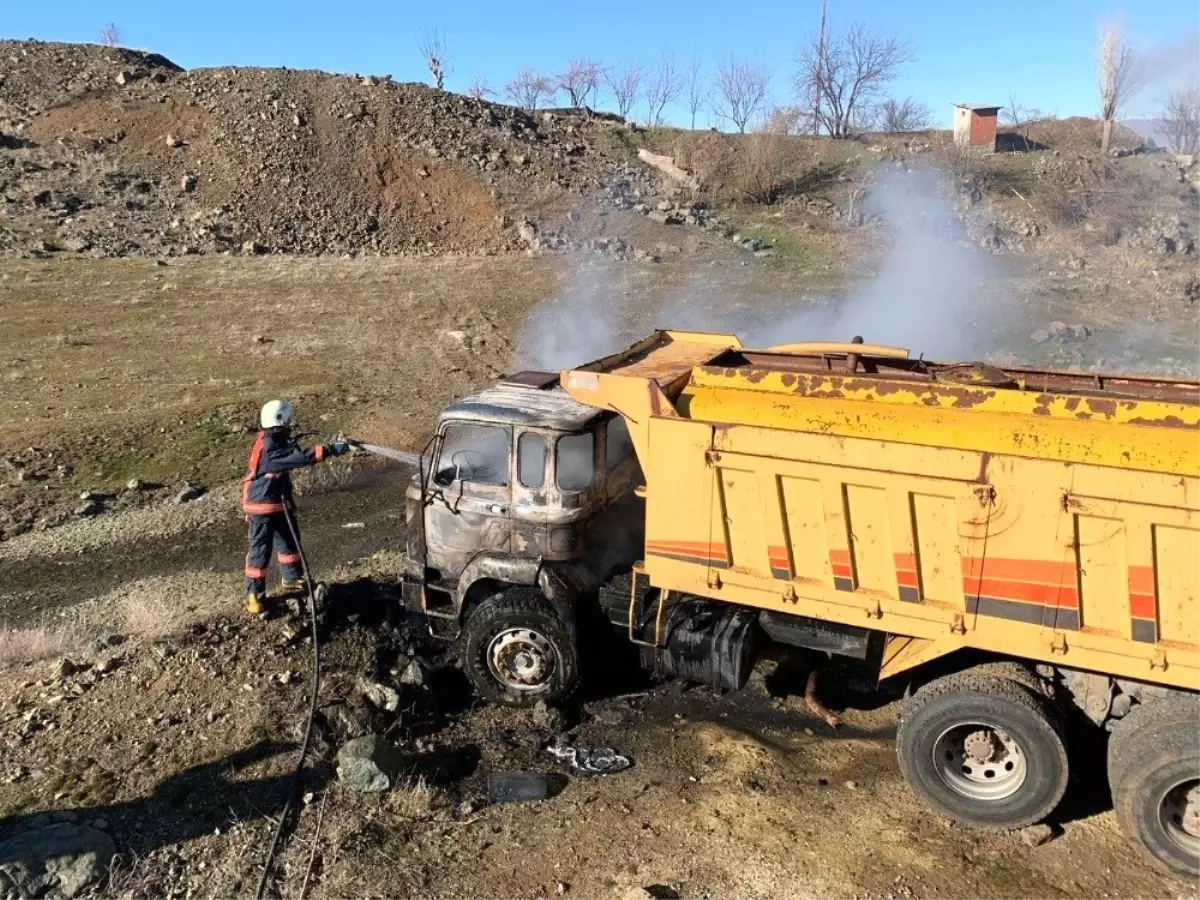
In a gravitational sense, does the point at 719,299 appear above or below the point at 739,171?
below

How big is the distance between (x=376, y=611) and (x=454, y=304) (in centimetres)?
1330

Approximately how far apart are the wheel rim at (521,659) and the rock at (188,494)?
5.96 m

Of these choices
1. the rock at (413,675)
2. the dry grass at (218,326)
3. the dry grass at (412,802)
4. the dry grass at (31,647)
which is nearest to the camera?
the dry grass at (412,802)

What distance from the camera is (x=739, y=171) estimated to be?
102 ft

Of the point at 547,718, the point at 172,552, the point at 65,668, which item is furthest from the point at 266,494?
the point at 547,718

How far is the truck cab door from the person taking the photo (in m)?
6.07

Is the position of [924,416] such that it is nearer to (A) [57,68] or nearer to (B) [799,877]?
(B) [799,877]

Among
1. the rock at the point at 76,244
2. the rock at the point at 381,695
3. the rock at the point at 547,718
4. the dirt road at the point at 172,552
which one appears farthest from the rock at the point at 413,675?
the rock at the point at 76,244

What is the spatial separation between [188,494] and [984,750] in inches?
356

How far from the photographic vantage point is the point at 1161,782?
14.5 feet

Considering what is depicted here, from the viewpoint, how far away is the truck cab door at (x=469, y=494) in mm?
6066

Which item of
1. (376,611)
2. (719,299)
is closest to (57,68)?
(719,299)

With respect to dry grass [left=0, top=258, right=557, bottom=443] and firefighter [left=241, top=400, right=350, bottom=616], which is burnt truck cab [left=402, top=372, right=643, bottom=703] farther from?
dry grass [left=0, top=258, right=557, bottom=443]

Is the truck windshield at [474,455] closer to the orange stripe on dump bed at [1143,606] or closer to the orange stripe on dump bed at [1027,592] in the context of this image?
the orange stripe on dump bed at [1027,592]
